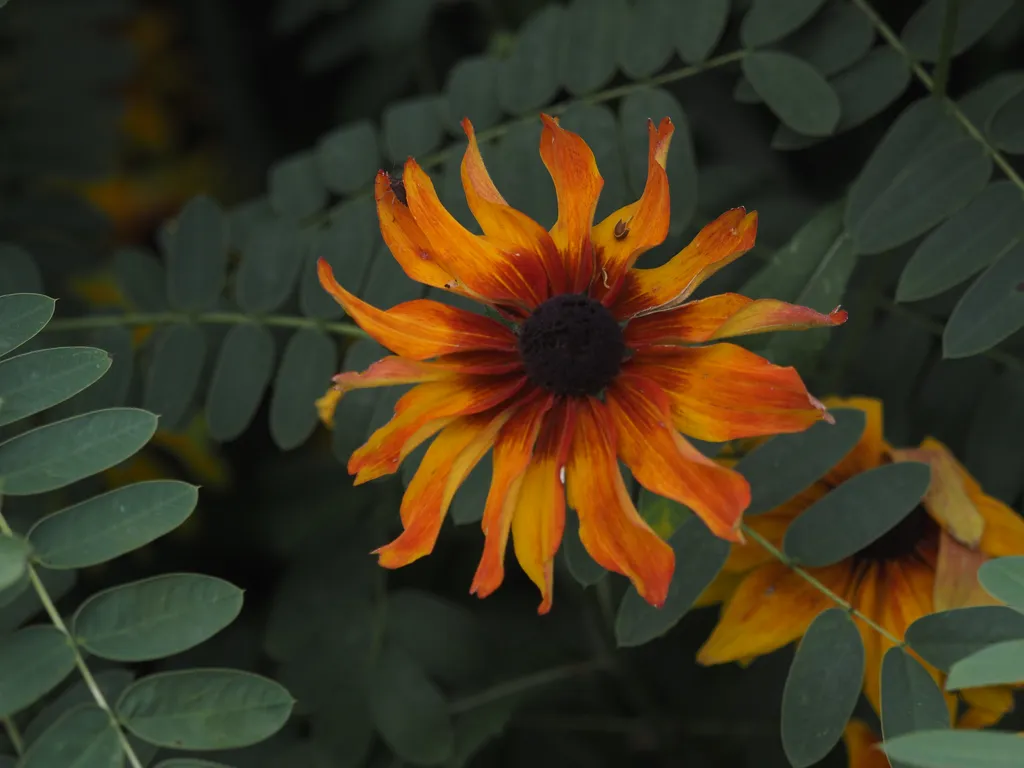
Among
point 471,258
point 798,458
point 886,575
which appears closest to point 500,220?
point 471,258

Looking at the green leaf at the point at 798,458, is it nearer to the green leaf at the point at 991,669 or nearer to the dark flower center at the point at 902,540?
the dark flower center at the point at 902,540

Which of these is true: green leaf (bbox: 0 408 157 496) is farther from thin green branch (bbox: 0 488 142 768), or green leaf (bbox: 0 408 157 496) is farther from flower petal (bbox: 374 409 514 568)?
flower petal (bbox: 374 409 514 568)

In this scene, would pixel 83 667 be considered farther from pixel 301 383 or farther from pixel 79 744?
pixel 301 383

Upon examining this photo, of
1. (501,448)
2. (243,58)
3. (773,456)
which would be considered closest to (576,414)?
(501,448)

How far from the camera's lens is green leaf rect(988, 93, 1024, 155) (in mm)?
827

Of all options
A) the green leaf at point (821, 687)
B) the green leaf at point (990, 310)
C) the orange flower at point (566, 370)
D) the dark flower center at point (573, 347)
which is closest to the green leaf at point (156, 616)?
the orange flower at point (566, 370)

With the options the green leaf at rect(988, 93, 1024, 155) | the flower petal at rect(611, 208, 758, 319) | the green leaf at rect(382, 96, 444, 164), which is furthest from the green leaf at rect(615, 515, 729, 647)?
the green leaf at rect(382, 96, 444, 164)

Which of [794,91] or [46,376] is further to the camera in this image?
[794,91]

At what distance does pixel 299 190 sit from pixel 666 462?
1.96 ft

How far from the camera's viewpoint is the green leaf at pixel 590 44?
97 cm

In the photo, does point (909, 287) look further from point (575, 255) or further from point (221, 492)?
point (221, 492)

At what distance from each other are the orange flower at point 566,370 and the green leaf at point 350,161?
1.29 feet

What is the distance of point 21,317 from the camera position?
0.74 metres

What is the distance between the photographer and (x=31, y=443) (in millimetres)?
709
